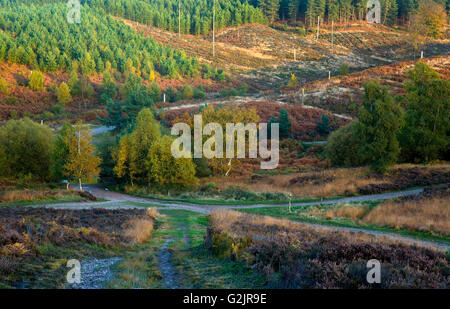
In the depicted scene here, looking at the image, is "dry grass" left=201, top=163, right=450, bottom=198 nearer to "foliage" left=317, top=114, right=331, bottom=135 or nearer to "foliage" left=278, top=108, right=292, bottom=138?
"foliage" left=278, top=108, right=292, bottom=138

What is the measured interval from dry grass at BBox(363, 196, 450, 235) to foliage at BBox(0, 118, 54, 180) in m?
36.0

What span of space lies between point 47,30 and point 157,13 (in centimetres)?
5614

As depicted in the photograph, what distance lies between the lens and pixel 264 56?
139 m

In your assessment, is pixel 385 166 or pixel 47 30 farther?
pixel 47 30

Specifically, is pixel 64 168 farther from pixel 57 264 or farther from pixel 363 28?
pixel 363 28

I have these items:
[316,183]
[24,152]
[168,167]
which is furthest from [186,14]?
[316,183]

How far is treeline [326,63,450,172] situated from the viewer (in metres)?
35.7

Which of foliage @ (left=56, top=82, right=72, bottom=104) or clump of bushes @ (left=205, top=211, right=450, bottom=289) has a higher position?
foliage @ (left=56, top=82, right=72, bottom=104)

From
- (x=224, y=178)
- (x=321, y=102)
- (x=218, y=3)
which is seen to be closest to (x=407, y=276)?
(x=224, y=178)

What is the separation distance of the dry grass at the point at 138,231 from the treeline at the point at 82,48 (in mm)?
99809

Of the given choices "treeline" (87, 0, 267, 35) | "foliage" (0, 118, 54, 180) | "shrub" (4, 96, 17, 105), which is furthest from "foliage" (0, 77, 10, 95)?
"treeline" (87, 0, 267, 35)

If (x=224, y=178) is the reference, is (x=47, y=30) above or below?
above

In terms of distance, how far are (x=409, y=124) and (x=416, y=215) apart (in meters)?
25.2

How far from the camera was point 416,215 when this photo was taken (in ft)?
65.0
